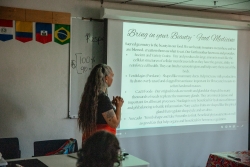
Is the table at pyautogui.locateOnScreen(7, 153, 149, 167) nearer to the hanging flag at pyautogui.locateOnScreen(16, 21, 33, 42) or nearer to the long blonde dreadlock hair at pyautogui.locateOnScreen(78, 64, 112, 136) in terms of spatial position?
the long blonde dreadlock hair at pyautogui.locateOnScreen(78, 64, 112, 136)

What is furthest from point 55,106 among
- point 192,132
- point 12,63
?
point 192,132

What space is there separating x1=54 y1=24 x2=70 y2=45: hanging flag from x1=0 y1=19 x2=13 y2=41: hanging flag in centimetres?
51

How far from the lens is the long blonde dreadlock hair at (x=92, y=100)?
2.96 meters

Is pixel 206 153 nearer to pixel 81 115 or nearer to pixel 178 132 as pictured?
pixel 178 132

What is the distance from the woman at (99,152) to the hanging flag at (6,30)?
2779 millimetres

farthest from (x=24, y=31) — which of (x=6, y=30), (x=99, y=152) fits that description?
(x=99, y=152)

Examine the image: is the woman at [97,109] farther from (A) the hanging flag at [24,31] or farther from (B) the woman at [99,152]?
(A) the hanging flag at [24,31]

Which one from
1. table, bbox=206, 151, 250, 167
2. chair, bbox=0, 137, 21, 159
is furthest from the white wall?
table, bbox=206, 151, 250, 167

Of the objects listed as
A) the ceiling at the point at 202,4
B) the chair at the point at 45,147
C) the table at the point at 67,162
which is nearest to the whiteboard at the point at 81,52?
the ceiling at the point at 202,4

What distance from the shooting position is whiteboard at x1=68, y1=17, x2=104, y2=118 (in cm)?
446

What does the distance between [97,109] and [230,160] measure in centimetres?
121

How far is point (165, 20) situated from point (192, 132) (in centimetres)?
157

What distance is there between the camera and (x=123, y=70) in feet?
15.3

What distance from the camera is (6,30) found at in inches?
162
